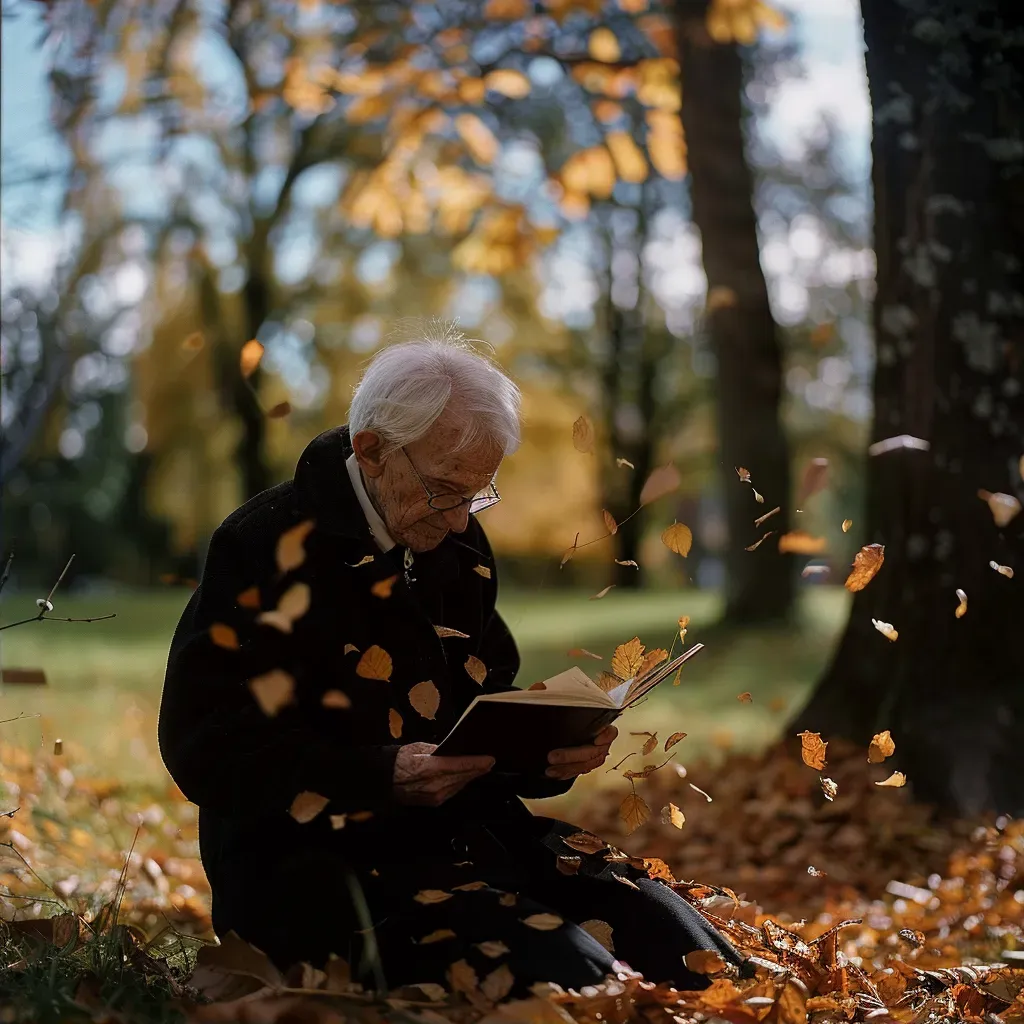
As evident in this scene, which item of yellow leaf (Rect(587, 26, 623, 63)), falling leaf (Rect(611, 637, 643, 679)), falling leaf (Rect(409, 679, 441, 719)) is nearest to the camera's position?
falling leaf (Rect(409, 679, 441, 719))

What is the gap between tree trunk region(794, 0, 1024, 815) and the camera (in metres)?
5.14

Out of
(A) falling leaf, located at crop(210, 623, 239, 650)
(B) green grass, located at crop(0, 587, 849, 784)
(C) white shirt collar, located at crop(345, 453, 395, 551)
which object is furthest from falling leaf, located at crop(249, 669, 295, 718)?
(B) green grass, located at crop(0, 587, 849, 784)

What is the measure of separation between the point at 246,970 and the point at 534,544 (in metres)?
22.2

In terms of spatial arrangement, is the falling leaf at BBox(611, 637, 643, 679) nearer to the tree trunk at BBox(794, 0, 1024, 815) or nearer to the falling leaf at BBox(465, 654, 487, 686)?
the falling leaf at BBox(465, 654, 487, 686)

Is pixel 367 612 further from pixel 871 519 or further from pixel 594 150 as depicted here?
pixel 594 150

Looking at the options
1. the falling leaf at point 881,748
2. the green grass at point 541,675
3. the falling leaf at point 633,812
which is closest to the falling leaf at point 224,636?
the falling leaf at point 633,812

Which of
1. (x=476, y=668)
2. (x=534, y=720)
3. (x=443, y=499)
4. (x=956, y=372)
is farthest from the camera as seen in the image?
(x=956, y=372)

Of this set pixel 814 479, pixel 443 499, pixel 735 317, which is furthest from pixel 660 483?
pixel 735 317

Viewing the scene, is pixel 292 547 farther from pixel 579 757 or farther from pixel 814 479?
pixel 814 479

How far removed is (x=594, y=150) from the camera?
8219 mm

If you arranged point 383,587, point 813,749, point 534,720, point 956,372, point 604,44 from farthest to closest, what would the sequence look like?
point 604,44 < point 956,372 < point 813,749 < point 383,587 < point 534,720

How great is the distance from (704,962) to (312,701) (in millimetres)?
999

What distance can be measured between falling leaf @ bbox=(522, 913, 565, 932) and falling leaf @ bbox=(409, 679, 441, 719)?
50 centimetres

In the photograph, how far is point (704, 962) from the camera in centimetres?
262
